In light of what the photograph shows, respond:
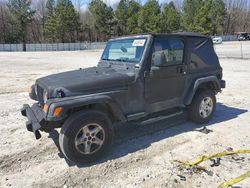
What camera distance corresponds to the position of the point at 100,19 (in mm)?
59094

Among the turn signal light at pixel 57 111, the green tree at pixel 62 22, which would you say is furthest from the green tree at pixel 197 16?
the turn signal light at pixel 57 111

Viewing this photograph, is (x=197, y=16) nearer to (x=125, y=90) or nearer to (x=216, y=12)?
(x=216, y=12)

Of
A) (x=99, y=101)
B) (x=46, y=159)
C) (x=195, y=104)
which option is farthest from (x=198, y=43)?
(x=46, y=159)

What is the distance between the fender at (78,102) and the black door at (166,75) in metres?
0.75

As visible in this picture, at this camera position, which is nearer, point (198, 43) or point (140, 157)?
point (140, 157)

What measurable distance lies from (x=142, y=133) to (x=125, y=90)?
49.3 inches

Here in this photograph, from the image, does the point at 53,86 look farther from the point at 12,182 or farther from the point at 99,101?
the point at 12,182

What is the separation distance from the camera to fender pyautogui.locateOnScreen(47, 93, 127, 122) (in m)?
3.63

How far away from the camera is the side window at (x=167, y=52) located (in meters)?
4.49

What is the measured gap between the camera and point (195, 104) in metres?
5.46

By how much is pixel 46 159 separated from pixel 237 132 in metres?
3.65

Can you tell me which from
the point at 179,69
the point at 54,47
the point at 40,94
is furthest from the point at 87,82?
the point at 54,47

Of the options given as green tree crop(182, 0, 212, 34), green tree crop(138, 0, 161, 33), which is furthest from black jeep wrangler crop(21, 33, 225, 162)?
green tree crop(182, 0, 212, 34)

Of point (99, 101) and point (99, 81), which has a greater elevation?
point (99, 81)
